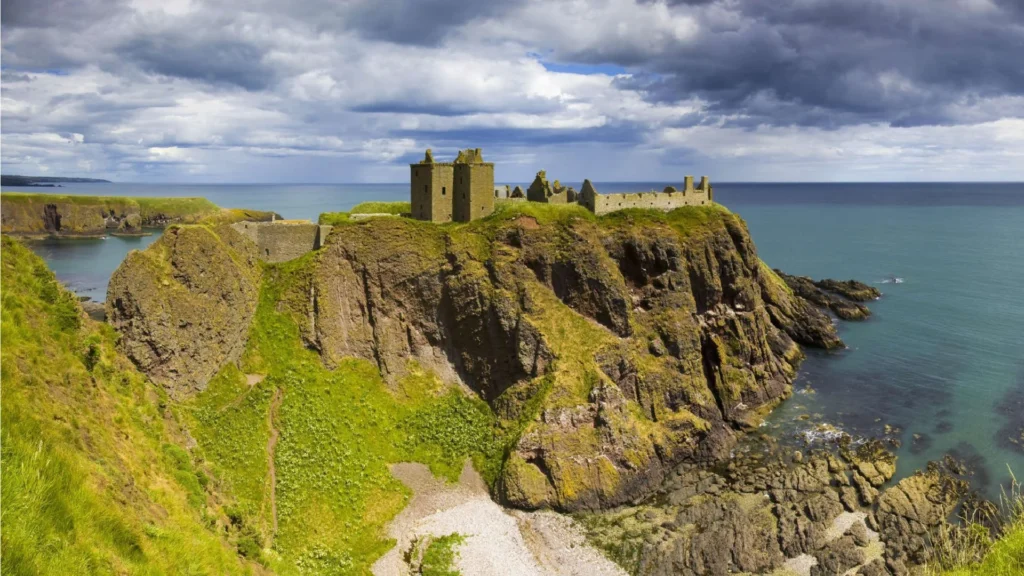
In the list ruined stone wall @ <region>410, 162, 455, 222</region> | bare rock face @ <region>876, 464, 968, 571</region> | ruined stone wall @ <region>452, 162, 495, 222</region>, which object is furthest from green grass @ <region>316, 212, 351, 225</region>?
bare rock face @ <region>876, 464, 968, 571</region>

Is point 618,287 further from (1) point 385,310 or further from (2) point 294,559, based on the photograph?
(2) point 294,559

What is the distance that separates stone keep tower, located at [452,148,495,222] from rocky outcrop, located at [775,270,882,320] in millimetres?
69828

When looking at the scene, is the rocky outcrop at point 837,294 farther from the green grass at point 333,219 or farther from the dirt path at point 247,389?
the dirt path at point 247,389

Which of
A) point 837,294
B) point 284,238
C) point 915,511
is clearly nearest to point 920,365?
point 915,511

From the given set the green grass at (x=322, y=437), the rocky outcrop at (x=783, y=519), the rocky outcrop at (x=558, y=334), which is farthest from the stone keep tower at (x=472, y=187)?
the rocky outcrop at (x=783, y=519)

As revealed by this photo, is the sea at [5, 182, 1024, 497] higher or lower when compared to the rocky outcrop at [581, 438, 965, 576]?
higher

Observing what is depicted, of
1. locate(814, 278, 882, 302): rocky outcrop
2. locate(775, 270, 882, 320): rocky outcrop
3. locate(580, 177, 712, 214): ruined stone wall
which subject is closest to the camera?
locate(580, 177, 712, 214): ruined stone wall

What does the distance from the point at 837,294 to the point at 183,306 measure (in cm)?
11107

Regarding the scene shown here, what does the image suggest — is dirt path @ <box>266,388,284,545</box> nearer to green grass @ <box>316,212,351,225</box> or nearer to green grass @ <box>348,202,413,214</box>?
green grass @ <box>316,212,351,225</box>

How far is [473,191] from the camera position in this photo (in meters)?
65.9

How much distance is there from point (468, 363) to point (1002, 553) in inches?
1985

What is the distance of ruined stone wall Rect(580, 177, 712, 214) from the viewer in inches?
2781

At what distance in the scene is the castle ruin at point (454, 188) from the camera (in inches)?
2579

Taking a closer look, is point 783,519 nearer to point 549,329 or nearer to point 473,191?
point 549,329
